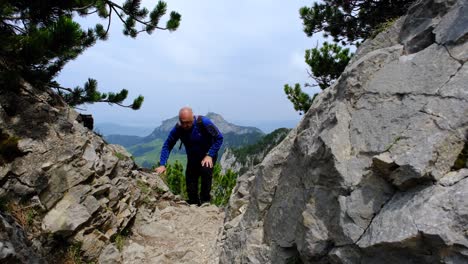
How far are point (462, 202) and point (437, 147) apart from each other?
2.59 feet

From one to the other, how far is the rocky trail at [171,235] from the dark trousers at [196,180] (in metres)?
0.57

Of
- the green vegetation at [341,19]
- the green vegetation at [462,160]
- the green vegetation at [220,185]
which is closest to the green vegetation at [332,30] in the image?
the green vegetation at [341,19]

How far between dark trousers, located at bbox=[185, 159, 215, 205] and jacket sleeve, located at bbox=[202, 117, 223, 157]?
64cm

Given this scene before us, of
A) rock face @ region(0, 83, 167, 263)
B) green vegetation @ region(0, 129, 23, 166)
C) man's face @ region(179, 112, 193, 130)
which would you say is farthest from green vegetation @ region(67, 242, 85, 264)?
man's face @ region(179, 112, 193, 130)

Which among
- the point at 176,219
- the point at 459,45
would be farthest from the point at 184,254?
the point at 459,45

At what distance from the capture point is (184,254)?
8.00 meters

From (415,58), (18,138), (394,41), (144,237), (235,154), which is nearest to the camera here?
(415,58)

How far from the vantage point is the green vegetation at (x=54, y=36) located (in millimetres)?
5625

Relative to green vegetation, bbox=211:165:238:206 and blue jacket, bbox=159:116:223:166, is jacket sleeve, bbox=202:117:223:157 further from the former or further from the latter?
green vegetation, bbox=211:165:238:206

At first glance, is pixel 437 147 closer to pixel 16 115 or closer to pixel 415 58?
pixel 415 58

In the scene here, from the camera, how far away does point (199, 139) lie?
1021cm

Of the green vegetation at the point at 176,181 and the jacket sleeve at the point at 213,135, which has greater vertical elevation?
the jacket sleeve at the point at 213,135

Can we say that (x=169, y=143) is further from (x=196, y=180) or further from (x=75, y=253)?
(x=75, y=253)

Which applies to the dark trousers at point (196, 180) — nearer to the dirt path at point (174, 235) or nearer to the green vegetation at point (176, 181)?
the dirt path at point (174, 235)
